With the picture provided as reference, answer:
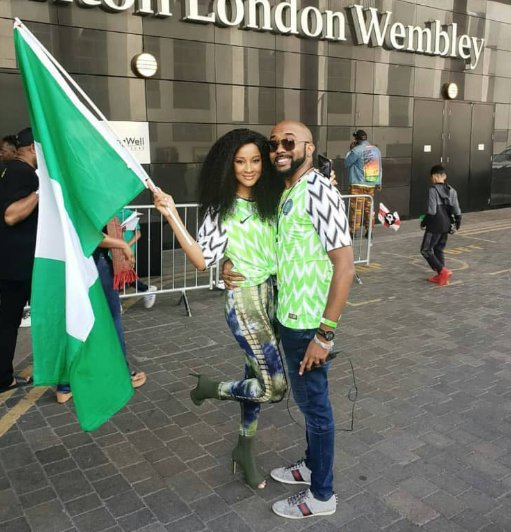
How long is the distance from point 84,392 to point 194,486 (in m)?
0.99

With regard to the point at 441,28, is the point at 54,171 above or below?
below

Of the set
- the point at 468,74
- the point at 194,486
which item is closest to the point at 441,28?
the point at 468,74

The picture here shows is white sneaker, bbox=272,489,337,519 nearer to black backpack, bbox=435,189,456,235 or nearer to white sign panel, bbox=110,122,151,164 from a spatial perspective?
black backpack, bbox=435,189,456,235

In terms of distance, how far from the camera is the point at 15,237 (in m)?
4.54

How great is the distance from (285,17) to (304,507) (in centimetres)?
1086

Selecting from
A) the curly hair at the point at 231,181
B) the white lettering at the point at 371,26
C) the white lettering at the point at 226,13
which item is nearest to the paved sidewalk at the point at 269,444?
the curly hair at the point at 231,181

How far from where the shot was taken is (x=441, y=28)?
48.0 ft

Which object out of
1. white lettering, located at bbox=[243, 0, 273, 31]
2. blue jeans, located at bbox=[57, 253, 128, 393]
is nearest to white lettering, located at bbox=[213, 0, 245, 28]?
white lettering, located at bbox=[243, 0, 273, 31]

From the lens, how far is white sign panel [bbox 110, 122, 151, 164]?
10133 mm

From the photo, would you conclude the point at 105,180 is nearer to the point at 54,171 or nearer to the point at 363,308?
the point at 54,171

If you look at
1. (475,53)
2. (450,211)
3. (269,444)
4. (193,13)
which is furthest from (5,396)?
(475,53)

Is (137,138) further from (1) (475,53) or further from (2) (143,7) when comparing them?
(1) (475,53)

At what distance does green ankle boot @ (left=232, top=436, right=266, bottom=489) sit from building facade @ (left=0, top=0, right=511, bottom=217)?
4.86 m

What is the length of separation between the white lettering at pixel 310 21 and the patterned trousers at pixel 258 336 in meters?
10.3
